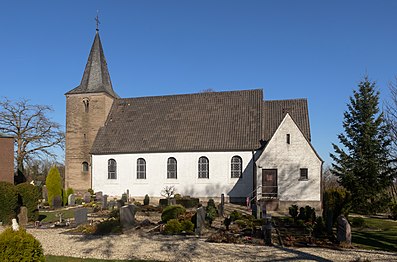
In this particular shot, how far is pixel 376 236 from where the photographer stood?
15.8 meters

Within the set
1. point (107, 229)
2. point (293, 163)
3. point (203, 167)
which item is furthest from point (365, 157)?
point (107, 229)

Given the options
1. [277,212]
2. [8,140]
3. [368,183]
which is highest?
[8,140]

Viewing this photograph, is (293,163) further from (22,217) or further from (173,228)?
(22,217)

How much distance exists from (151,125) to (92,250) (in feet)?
71.0

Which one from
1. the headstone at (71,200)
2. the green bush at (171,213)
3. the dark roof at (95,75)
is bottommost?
the headstone at (71,200)

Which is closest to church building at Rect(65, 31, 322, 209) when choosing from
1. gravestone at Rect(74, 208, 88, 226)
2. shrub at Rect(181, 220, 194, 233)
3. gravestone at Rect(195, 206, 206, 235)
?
gravestone at Rect(195, 206, 206, 235)

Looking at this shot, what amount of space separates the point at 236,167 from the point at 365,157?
9.59 meters

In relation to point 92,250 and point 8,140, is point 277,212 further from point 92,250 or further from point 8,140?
point 8,140

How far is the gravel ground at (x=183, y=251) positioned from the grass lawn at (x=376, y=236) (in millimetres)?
1330

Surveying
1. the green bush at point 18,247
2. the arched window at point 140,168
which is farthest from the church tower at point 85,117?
the green bush at point 18,247

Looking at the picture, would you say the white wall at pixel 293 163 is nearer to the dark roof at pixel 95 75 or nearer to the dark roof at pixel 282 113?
the dark roof at pixel 282 113

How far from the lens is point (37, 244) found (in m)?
8.47

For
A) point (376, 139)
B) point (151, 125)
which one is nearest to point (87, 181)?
point (151, 125)

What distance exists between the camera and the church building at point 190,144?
88.3 ft
